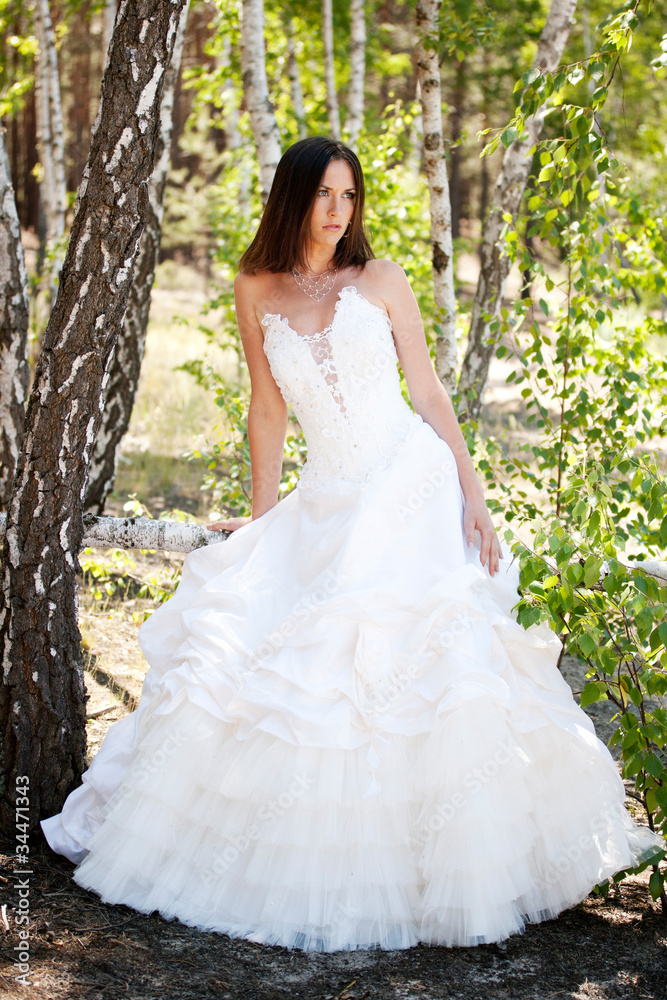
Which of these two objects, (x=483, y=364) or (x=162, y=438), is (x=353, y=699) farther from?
(x=162, y=438)

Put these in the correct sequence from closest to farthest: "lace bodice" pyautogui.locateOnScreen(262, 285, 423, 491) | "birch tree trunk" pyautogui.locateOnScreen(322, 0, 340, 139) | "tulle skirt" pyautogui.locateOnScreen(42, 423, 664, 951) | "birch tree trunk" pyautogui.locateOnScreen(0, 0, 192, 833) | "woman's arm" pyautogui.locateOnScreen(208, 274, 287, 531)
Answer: "tulle skirt" pyautogui.locateOnScreen(42, 423, 664, 951), "birch tree trunk" pyautogui.locateOnScreen(0, 0, 192, 833), "lace bodice" pyautogui.locateOnScreen(262, 285, 423, 491), "woman's arm" pyautogui.locateOnScreen(208, 274, 287, 531), "birch tree trunk" pyautogui.locateOnScreen(322, 0, 340, 139)

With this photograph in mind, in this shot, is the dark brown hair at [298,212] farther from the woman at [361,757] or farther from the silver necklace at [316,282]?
the woman at [361,757]

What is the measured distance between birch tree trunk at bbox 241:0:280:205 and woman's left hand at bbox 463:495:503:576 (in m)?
3.11

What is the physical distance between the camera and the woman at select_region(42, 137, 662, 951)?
2.26 m

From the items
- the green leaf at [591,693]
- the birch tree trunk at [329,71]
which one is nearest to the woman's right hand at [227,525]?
the green leaf at [591,693]

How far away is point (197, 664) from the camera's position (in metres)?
2.47

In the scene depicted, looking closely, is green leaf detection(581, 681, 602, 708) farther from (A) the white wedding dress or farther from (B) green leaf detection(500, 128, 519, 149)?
(B) green leaf detection(500, 128, 519, 149)

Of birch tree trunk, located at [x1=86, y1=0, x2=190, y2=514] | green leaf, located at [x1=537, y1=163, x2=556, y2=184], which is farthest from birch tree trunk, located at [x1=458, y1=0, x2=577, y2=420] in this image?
birch tree trunk, located at [x1=86, y1=0, x2=190, y2=514]

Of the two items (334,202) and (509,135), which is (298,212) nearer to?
(334,202)

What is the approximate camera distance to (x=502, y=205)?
15.3 ft

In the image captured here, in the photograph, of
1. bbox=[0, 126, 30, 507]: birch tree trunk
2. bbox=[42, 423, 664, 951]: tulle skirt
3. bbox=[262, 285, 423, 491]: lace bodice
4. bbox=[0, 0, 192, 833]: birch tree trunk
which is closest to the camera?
bbox=[42, 423, 664, 951]: tulle skirt

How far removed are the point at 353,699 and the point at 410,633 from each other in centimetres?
27

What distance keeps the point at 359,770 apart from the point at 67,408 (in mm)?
1401

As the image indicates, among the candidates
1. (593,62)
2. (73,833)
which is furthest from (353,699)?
(593,62)
